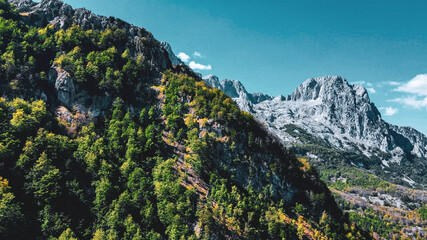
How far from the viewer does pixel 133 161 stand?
111 m

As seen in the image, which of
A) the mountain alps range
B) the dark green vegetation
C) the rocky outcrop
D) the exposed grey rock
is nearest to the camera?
the dark green vegetation

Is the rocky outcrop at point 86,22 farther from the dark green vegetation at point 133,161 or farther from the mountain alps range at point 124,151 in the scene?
the dark green vegetation at point 133,161

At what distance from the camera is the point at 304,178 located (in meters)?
143

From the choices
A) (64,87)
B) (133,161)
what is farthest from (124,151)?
(64,87)

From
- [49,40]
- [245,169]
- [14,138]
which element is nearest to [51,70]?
[49,40]

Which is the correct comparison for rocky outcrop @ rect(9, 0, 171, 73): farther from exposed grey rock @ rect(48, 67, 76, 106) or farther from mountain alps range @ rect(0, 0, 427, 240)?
exposed grey rock @ rect(48, 67, 76, 106)

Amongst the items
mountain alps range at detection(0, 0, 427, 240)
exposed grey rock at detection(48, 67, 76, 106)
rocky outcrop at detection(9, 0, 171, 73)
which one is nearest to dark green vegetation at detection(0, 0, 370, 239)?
mountain alps range at detection(0, 0, 427, 240)

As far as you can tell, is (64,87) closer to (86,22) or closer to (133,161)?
(133,161)

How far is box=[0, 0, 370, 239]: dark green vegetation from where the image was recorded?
8769 cm

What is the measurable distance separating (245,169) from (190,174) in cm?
3007

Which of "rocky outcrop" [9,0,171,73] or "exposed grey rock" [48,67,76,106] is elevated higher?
"rocky outcrop" [9,0,171,73]

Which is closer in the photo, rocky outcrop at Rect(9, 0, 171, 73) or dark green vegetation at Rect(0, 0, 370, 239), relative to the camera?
dark green vegetation at Rect(0, 0, 370, 239)

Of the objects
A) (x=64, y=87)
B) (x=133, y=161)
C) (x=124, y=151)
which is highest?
(x=64, y=87)

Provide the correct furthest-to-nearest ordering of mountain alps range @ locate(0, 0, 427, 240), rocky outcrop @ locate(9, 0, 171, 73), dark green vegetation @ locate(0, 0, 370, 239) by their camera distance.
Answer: rocky outcrop @ locate(9, 0, 171, 73) → mountain alps range @ locate(0, 0, 427, 240) → dark green vegetation @ locate(0, 0, 370, 239)
